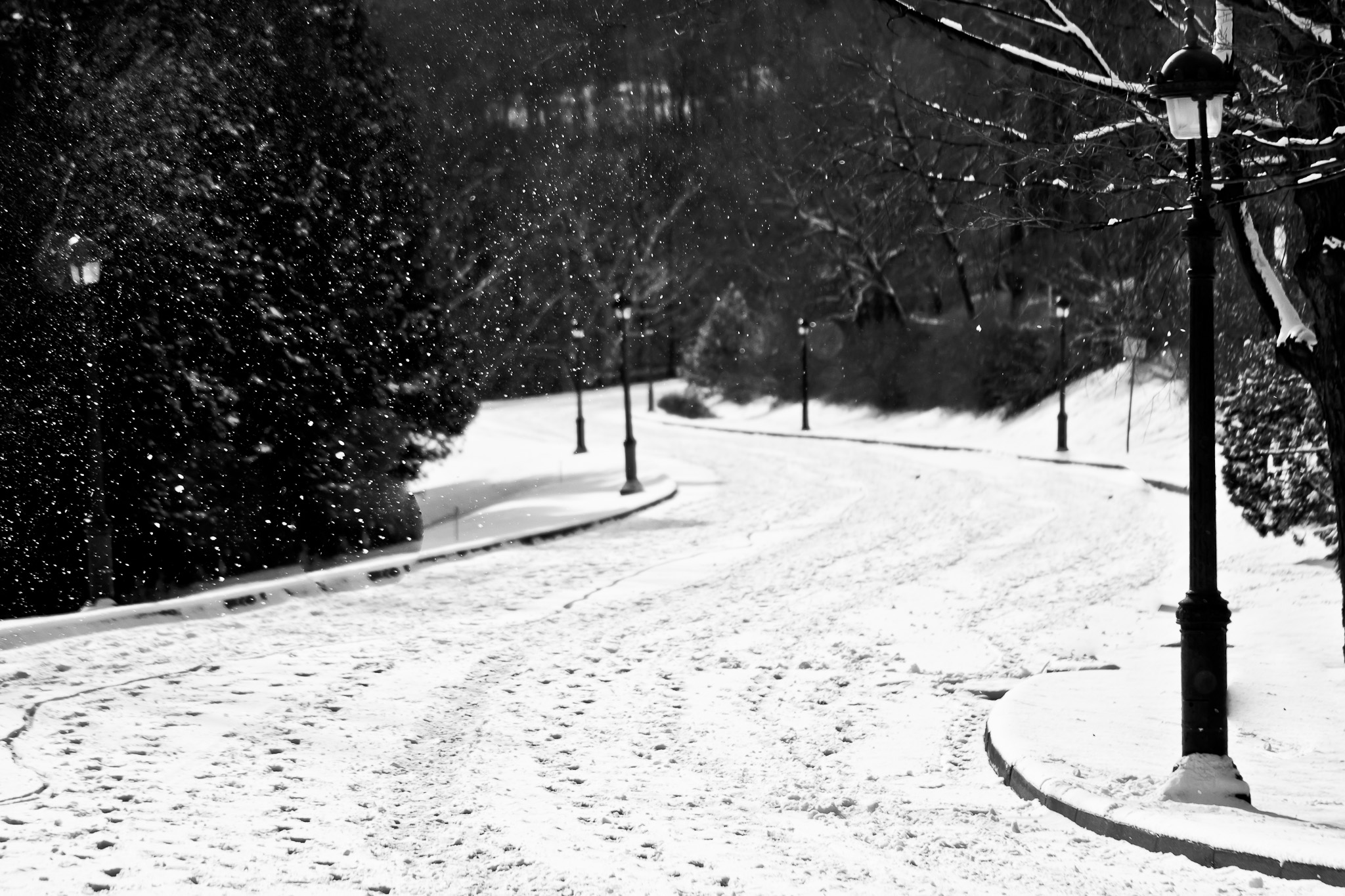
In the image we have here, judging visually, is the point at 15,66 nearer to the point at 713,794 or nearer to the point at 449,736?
the point at 449,736

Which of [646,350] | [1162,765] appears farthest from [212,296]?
[646,350]

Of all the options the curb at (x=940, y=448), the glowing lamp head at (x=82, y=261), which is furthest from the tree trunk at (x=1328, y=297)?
the curb at (x=940, y=448)

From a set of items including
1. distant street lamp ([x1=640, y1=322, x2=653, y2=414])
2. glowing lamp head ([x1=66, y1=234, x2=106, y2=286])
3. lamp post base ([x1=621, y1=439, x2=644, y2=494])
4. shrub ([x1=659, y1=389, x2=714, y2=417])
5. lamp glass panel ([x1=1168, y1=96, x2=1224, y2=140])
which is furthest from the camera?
distant street lamp ([x1=640, y1=322, x2=653, y2=414])

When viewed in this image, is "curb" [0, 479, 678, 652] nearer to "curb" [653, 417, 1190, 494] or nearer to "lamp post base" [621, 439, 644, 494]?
"lamp post base" [621, 439, 644, 494]

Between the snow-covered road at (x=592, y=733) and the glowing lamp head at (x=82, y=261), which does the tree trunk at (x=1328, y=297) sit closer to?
the snow-covered road at (x=592, y=733)

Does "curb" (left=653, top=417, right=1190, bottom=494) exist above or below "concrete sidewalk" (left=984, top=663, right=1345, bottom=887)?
below

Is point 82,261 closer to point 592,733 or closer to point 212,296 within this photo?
point 212,296

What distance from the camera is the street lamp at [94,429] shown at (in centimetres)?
1323

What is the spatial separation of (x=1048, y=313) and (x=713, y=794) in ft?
124

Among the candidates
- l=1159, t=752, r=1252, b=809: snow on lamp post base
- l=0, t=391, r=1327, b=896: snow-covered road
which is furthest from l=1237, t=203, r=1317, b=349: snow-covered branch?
l=1159, t=752, r=1252, b=809: snow on lamp post base

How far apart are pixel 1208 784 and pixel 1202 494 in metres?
1.47

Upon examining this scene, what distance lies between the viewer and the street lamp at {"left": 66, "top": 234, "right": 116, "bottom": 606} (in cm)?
1323

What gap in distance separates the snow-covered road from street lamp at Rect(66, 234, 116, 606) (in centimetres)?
245

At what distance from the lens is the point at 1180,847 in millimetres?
5867
